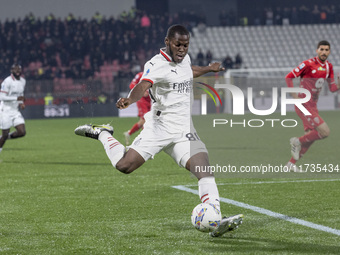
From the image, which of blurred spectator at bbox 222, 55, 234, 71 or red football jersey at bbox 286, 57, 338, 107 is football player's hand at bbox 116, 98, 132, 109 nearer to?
red football jersey at bbox 286, 57, 338, 107

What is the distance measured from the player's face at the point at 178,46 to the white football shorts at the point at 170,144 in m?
0.65

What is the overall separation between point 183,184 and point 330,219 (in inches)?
127

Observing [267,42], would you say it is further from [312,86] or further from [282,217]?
[282,217]

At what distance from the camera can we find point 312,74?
10.1 meters

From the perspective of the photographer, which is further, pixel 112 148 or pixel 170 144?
pixel 112 148

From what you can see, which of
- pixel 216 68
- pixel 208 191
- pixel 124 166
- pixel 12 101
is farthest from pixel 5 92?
pixel 208 191

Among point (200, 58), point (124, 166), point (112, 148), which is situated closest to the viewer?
point (124, 166)

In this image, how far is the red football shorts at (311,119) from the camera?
10.1 metres

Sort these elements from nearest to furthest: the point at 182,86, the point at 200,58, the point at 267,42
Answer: the point at 182,86, the point at 200,58, the point at 267,42

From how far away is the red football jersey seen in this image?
10062 millimetres

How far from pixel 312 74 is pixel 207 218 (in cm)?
541

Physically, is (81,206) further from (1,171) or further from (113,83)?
(113,83)

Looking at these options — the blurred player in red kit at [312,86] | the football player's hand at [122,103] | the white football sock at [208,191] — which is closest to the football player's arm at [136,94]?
the football player's hand at [122,103]

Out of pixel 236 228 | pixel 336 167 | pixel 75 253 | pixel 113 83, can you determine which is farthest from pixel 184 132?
pixel 113 83
